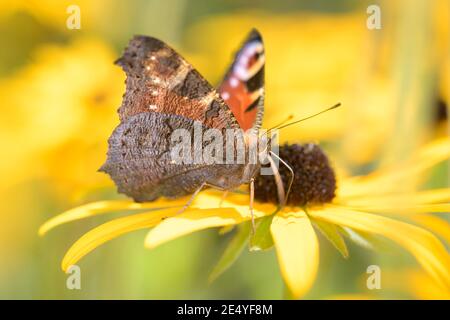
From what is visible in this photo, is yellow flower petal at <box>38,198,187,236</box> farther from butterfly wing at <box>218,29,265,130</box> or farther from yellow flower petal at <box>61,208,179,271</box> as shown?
butterfly wing at <box>218,29,265,130</box>

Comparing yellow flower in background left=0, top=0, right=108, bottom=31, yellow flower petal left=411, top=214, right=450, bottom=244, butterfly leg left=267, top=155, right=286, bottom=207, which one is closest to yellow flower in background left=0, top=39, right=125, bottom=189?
yellow flower in background left=0, top=0, right=108, bottom=31

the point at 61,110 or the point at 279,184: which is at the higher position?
the point at 61,110

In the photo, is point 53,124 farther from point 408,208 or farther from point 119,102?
point 408,208

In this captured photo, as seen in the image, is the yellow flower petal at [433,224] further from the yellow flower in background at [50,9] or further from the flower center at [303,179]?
the yellow flower in background at [50,9]

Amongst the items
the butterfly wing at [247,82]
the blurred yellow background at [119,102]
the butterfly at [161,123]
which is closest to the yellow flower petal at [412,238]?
the blurred yellow background at [119,102]

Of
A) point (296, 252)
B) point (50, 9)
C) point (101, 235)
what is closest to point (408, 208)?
point (296, 252)
